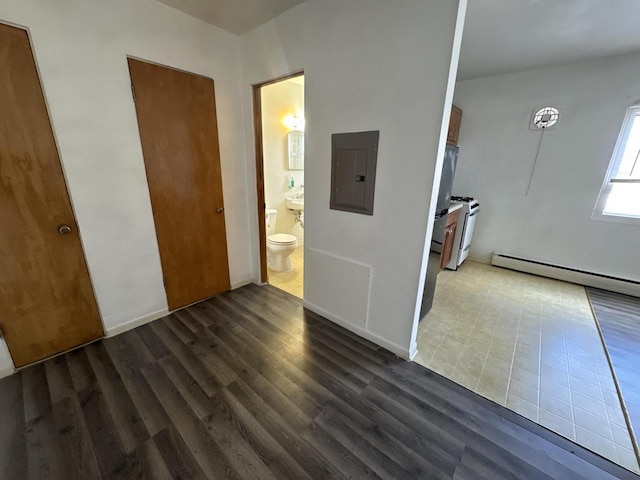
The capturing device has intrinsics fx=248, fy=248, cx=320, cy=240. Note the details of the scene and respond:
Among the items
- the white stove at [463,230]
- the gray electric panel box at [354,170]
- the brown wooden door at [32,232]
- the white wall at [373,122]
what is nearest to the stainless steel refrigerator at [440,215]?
the white wall at [373,122]

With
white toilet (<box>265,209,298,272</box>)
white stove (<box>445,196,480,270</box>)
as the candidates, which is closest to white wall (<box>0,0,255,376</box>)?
white toilet (<box>265,209,298,272</box>)

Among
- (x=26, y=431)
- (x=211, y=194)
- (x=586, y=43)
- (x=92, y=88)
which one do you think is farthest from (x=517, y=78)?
(x=26, y=431)

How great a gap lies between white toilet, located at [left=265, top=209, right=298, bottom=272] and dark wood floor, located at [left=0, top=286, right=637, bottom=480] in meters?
1.38

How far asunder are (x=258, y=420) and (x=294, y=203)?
293 centimetres

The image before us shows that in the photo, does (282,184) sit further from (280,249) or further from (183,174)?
(183,174)

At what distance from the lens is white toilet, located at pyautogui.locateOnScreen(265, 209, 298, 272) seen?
3191mm

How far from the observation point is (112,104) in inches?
70.0

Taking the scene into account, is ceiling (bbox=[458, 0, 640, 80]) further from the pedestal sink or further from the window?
the pedestal sink

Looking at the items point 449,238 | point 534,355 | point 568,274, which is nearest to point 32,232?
point 534,355

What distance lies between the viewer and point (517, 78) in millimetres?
3150

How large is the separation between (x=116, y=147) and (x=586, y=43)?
13.9ft

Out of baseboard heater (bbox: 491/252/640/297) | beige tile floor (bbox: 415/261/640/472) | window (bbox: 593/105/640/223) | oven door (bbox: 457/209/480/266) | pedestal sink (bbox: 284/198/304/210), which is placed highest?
window (bbox: 593/105/640/223)

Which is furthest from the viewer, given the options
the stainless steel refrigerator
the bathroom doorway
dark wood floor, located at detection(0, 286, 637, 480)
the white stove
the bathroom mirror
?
the bathroom mirror

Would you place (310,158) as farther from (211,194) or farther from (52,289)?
(52,289)
